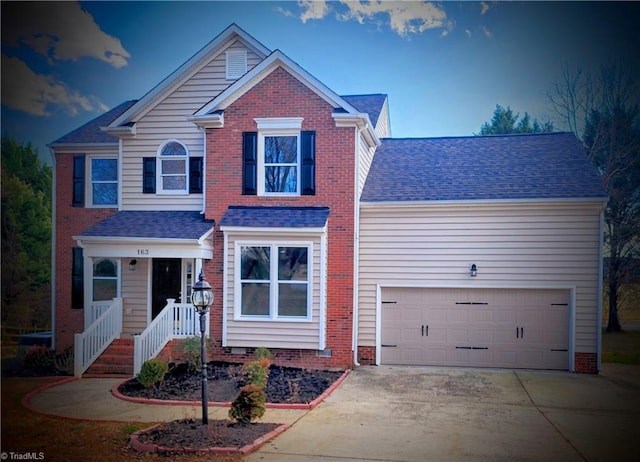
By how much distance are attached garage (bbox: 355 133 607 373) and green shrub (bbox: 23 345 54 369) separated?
625 cm

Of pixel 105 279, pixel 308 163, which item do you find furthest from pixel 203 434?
pixel 105 279

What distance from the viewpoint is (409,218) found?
12.2 m

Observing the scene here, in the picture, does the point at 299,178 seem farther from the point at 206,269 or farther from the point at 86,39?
the point at 86,39

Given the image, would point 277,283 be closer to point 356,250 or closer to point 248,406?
point 356,250

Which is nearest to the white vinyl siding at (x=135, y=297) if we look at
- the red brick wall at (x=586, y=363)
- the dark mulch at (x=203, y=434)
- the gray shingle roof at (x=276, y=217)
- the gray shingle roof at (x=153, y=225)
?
the gray shingle roof at (x=153, y=225)

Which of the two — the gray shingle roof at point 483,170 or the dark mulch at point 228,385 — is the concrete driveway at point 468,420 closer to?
the dark mulch at point 228,385

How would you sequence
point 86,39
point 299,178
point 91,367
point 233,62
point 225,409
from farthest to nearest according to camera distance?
1. point 233,62
2. point 299,178
3. point 91,367
4. point 86,39
5. point 225,409

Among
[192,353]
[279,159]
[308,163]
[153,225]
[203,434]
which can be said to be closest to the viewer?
[203,434]

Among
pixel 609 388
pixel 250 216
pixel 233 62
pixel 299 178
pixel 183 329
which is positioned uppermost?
pixel 233 62

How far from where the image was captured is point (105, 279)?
1291 cm

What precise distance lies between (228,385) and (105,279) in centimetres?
469

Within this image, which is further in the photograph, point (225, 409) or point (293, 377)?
point (293, 377)

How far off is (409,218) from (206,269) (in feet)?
14.4

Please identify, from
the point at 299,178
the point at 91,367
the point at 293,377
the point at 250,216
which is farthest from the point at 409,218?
the point at 91,367
